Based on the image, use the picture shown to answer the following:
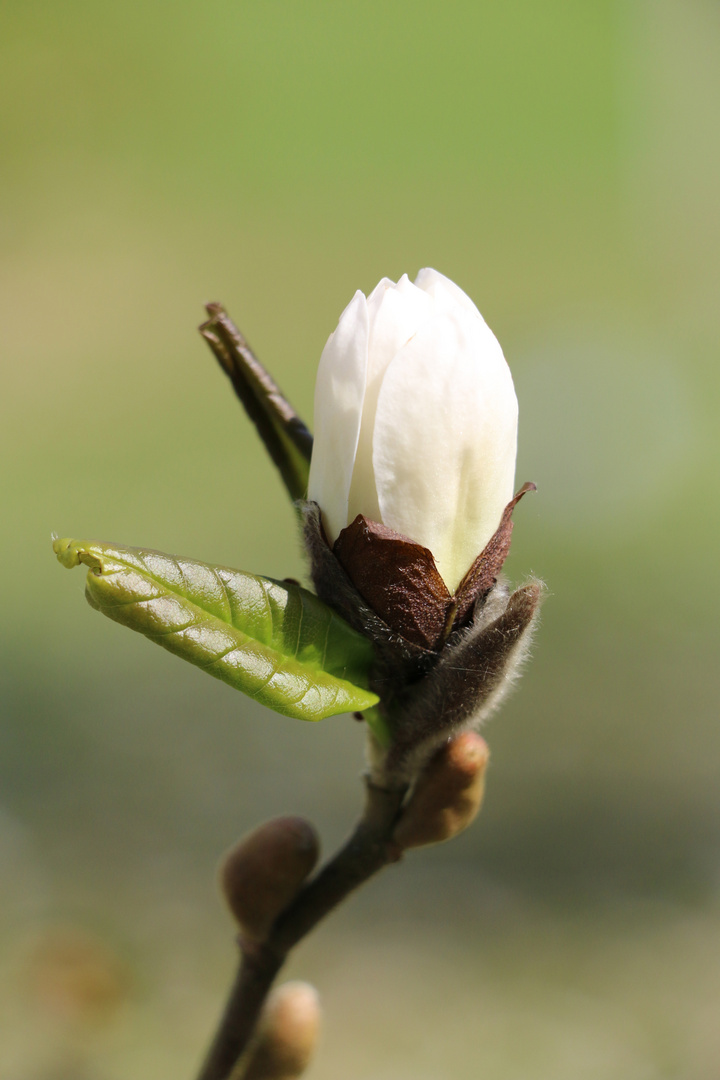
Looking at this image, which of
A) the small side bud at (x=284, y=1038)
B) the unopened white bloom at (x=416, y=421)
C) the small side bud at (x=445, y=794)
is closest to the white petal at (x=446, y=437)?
the unopened white bloom at (x=416, y=421)

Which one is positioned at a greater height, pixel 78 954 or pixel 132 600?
pixel 132 600

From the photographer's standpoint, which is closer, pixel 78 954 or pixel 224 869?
pixel 224 869

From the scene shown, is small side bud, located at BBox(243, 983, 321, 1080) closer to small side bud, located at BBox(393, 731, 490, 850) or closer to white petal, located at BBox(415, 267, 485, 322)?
small side bud, located at BBox(393, 731, 490, 850)

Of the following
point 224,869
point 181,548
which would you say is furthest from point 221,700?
point 224,869

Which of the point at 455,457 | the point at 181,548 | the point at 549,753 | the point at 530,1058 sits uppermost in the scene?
the point at 181,548

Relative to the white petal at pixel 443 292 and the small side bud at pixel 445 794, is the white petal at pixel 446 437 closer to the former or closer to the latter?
the white petal at pixel 443 292

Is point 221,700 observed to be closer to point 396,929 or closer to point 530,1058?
point 396,929
